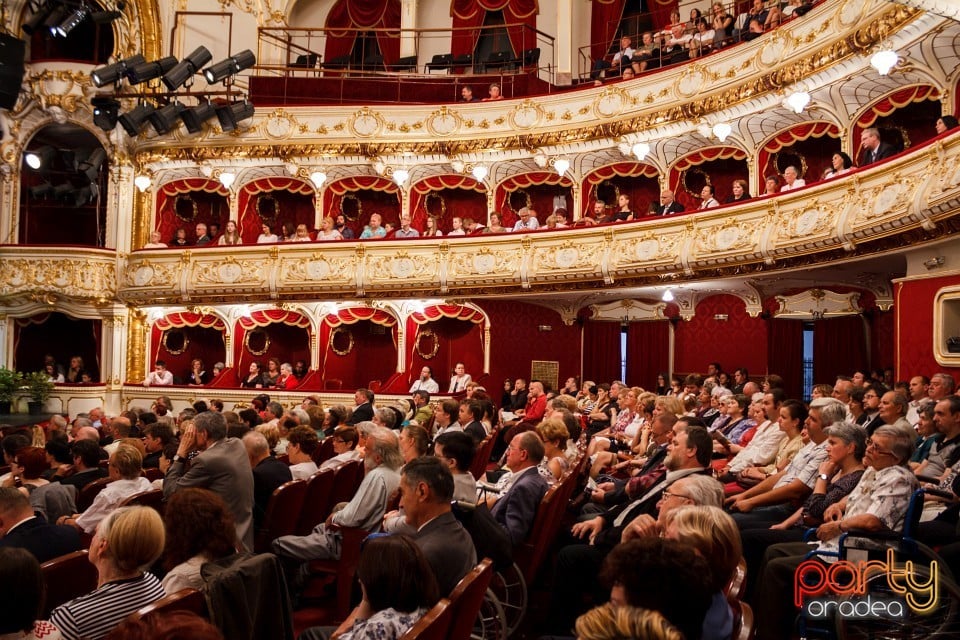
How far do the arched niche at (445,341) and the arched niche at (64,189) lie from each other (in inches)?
272

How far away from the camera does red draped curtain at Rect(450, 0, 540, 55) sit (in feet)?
55.9

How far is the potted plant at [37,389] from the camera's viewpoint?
564 inches

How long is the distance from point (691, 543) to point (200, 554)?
1.76m

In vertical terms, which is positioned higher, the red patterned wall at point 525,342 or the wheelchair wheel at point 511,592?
the red patterned wall at point 525,342

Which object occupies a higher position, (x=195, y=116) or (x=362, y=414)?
(x=195, y=116)

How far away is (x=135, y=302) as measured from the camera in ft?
51.6

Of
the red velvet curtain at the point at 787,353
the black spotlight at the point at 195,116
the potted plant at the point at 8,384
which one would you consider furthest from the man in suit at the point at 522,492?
the potted plant at the point at 8,384

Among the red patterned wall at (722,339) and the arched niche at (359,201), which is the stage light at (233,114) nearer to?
the arched niche at (359,201)

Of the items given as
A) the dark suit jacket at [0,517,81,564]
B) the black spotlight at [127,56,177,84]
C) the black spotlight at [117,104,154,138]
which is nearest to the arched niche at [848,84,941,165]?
the dark suit jacket at [0,517,81,564]

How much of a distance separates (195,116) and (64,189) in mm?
3872

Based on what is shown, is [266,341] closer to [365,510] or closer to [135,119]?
[135,119]

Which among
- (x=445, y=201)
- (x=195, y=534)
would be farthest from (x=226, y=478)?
(x=445, y=201)

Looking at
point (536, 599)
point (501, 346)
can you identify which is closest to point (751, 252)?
point (501, 346)

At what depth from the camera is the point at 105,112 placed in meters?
14.7
